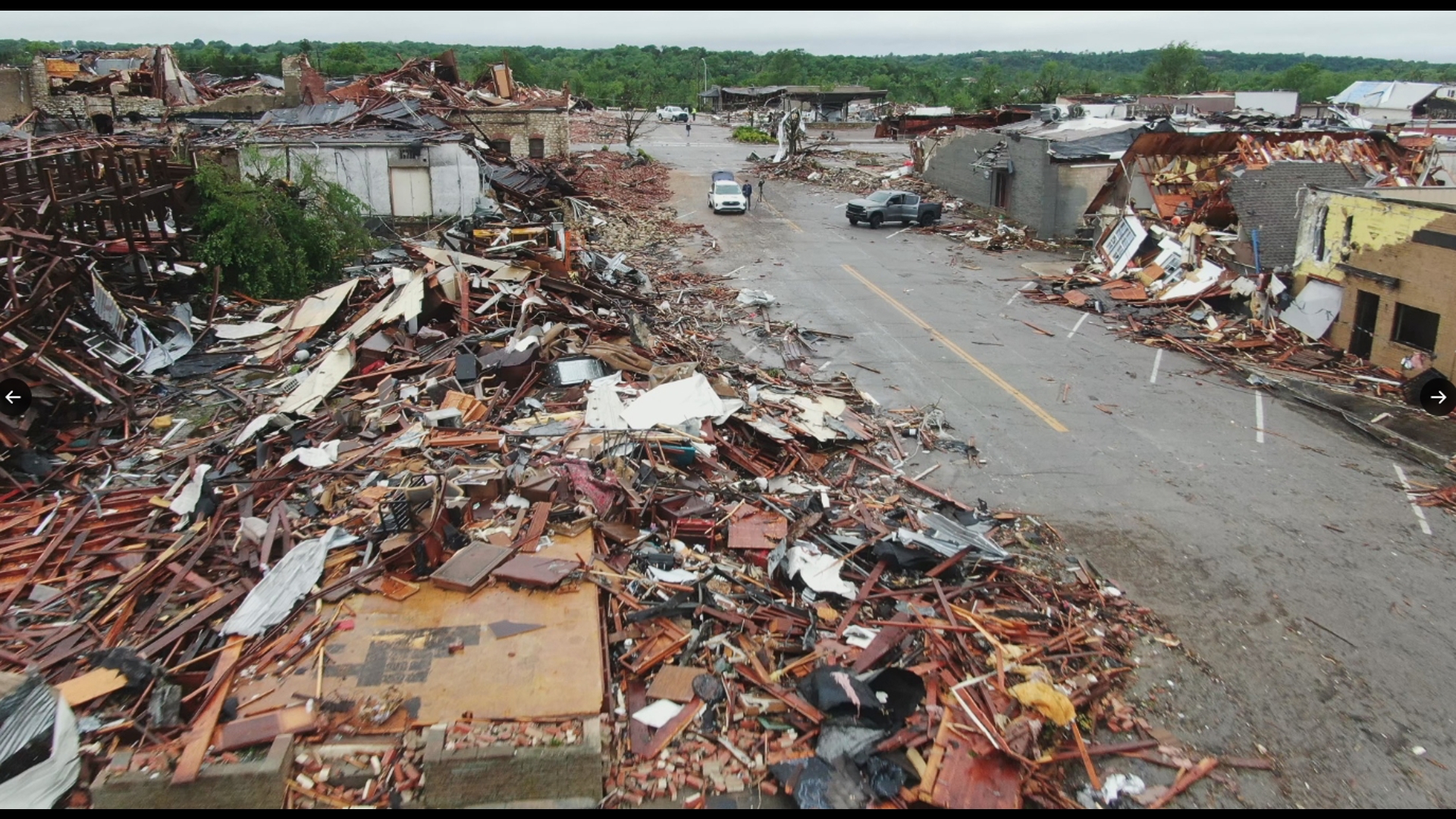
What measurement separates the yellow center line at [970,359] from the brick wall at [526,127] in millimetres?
21408

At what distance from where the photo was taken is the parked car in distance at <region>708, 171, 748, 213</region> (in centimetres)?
3828

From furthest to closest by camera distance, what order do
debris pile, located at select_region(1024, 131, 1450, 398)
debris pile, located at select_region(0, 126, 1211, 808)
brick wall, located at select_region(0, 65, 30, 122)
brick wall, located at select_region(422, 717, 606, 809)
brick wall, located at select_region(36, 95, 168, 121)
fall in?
brick wall, located at select_region(0, 65, 30, 122) → brick wall, located at select_region(36, 95, 168, 121) → debris pile, located at select_region(1024, 131, 1450, 398) → debris pile, located at select_region(0, 126, 1211, 808) → brick wall, located at select_region(422, 717, 606, 809)

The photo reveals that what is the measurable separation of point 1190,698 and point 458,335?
12.1m

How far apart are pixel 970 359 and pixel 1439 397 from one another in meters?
8.57

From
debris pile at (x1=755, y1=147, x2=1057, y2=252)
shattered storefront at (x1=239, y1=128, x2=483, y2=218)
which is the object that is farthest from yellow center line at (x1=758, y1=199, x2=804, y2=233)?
shattered storefront at (x1=239, y1=128, x2=483, y2=218)

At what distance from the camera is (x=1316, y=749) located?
813 centimetres

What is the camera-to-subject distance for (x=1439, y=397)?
1717cm

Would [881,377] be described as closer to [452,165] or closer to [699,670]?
[699,670]

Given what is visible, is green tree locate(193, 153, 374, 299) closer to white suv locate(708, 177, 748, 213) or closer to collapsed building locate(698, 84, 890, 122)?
white suv locate(708, 177, 748, 213)

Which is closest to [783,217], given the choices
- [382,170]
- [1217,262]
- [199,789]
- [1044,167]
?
[1044,167]

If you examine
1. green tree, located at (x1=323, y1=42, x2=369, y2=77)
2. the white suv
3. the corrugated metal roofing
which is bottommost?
the white suv

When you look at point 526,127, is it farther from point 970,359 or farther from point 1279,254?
point 1279,254

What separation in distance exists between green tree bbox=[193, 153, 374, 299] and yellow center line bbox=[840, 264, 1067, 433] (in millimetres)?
13675

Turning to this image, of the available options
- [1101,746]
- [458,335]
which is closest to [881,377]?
[458,335]
